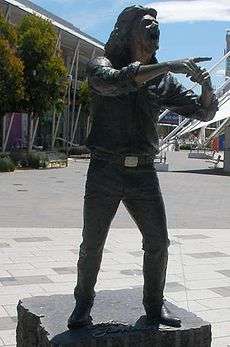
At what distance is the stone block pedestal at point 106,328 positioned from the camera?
12.9ft

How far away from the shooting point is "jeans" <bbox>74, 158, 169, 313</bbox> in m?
4.09

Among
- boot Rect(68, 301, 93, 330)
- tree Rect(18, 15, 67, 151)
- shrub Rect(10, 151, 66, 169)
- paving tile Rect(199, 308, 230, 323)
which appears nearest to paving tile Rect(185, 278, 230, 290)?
paving tile Rect(199, 308, 230, 323)

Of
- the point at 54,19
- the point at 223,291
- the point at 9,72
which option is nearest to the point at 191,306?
the point at 223,291

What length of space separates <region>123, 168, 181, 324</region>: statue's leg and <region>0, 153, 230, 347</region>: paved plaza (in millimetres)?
1716

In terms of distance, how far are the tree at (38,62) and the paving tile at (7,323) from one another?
81.0 feet

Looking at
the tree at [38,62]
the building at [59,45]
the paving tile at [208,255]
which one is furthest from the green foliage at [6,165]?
the paving tile at [208,255]

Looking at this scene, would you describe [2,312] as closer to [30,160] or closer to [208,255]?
[208,255]

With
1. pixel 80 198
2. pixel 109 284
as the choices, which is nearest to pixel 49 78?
pixel 80 198

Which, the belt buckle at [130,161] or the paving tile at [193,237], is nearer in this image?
the belt buckle at [130,161]

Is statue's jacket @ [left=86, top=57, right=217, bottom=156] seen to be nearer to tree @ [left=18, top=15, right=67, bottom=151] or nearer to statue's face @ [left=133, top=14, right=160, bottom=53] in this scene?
statue's face @ [left=133, top=14, right=160, bottom=53]

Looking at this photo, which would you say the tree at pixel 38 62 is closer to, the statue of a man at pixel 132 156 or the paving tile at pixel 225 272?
the paving tile at pixel 225 272

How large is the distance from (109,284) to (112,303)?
291 cm

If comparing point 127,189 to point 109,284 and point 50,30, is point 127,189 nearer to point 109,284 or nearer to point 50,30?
point 109,284

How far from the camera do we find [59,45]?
140 feet
